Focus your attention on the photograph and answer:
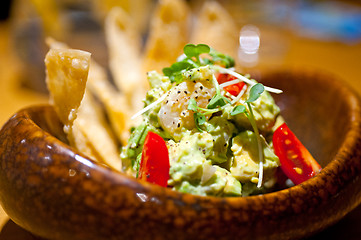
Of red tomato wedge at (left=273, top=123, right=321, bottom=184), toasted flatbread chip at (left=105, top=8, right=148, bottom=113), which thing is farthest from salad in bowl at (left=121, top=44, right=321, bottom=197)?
toasted flatbread chip at (left=105, top=8, right=148, bottom=113)

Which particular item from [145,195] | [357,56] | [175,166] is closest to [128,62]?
[175,166]

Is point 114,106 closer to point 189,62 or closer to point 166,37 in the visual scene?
point 166,37

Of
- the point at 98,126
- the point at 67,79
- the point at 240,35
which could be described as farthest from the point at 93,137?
the point at 240,35

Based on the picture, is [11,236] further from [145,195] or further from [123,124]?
[123,124]

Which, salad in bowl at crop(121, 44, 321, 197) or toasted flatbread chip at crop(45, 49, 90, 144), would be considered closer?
salad in bowl at crop(121, 44, 321, 197)

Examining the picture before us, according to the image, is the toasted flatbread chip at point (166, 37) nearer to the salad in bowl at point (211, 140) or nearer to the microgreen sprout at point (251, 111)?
the salad in bowl at point (211, 140)

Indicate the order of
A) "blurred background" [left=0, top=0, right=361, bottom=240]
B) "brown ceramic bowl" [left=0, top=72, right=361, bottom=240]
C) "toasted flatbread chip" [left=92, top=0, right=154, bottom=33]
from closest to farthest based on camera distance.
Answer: "brown ceramic bowl" [left=0, top=72, right=361, bottom=240] → "blurred background" [left=0, top=0, right=361, bottom=240] → "toasted flatbread chip" [left=92, top=0, right=154, bottom=33]

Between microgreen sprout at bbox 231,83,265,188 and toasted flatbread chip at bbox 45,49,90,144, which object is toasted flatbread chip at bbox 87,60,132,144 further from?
microgreen sprout at bbox 231,83,265,188
